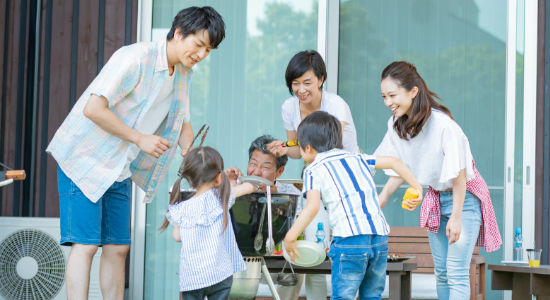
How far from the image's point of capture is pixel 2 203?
12.4ft

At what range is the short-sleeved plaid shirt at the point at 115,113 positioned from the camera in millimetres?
1965

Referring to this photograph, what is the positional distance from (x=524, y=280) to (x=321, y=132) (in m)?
1.72

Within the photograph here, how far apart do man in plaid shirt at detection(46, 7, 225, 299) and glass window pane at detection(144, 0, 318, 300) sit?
173 centimetres

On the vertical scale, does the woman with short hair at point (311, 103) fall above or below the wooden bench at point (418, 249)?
above

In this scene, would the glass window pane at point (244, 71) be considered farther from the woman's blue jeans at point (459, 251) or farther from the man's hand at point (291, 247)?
the man's hand at point (291, 247)

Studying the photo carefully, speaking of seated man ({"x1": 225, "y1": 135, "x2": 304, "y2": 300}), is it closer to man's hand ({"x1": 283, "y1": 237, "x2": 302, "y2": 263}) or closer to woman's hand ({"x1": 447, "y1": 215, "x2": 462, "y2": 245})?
man's hand ({"x1": 283, "y1": 237, "x2": 302, "y2": 263})

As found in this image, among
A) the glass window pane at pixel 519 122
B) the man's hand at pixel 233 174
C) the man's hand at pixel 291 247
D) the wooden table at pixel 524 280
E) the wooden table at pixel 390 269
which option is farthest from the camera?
the glass window pane at pixel 519 122

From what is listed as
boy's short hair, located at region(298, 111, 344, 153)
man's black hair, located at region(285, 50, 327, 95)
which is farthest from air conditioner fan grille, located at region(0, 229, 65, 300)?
boy's short hair, located at region(298, 111, 344, 153)

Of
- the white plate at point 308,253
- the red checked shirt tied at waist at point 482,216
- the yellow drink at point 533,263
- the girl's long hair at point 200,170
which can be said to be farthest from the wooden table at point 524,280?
the girl's long hair at point 200,170

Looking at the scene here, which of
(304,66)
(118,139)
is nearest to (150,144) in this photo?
(118,139)

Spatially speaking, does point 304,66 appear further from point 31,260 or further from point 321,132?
point 31,260

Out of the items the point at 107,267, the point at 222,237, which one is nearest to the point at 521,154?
the point at 222,237

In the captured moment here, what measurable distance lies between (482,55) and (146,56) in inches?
118

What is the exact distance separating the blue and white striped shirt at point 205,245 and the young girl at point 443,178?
26.5 inches
